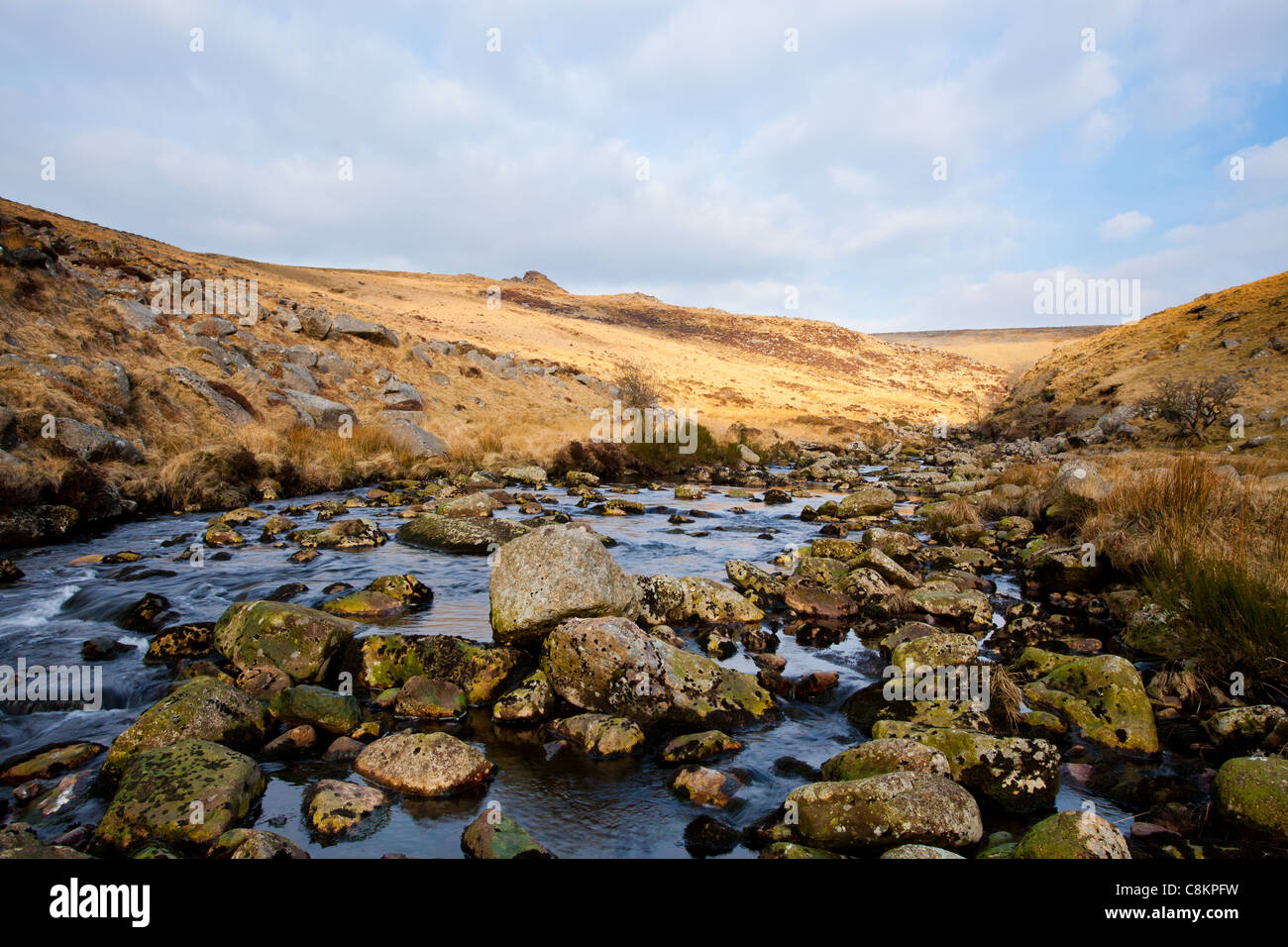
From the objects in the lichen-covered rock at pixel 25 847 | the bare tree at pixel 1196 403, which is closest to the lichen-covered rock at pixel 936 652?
the lichen-covered rock at pixel 25 847

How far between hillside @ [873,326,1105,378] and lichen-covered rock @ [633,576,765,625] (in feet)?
337

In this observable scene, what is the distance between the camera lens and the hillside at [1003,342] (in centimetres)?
11506

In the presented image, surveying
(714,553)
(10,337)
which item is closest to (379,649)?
(714,553)

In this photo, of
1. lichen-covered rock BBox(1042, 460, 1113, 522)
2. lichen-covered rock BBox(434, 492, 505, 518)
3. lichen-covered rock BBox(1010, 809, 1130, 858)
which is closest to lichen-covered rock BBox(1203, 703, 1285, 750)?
lichen-covered rock BBox(1010, 809, 1130, 858)

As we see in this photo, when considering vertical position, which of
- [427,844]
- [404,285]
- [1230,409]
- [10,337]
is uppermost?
[404,285]

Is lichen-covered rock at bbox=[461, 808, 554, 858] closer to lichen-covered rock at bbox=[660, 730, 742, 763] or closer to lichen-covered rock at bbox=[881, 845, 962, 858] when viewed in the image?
lichen-covered rock at bbox=[660, 730, 742, 763]

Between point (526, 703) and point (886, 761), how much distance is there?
3.04 metres

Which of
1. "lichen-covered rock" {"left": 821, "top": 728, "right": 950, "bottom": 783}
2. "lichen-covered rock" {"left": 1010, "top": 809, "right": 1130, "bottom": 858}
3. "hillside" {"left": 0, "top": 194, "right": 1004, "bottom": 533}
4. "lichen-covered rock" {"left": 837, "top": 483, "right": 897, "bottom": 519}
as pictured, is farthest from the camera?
"lichen-covered rock" {"left": 837, "top": 483, "right": 897, "bottom": 519}

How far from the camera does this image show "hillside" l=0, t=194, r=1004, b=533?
1470 cm

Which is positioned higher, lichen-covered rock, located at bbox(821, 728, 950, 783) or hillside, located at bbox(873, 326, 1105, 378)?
hillside, located at bbox(873, 326, 1105, 378)

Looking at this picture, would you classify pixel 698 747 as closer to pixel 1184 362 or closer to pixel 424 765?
pixel 424 765

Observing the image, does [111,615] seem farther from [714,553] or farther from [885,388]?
[885,388]
